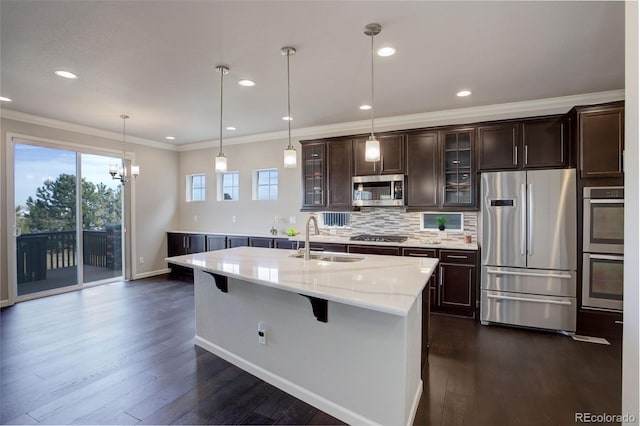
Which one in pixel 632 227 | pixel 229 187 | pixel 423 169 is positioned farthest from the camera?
pixel 229 187

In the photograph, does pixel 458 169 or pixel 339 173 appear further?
pixel 339 173

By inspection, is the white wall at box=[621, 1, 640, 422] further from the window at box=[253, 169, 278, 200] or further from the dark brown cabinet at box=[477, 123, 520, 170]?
the window at box=[253, 169, 278, 200]

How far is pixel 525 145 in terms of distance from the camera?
3.78 meters

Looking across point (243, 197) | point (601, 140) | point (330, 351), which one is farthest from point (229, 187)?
point (601, 140)

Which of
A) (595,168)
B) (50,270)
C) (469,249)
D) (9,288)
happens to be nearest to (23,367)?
(9,288)

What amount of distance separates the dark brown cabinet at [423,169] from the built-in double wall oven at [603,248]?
161cm

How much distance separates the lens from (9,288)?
14.4ft

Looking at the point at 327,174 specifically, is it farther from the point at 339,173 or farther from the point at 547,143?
the point at 547,143

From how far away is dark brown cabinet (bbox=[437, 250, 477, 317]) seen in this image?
387 centimetres

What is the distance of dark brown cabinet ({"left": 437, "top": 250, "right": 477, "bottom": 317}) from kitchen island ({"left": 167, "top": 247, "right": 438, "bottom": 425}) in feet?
4.60

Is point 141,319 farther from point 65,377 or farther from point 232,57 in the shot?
point 232,57

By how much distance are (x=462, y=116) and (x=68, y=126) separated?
600cm

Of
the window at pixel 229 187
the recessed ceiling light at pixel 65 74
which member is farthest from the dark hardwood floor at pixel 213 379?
the window at pixel 229 187

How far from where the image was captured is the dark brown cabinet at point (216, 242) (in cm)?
576
